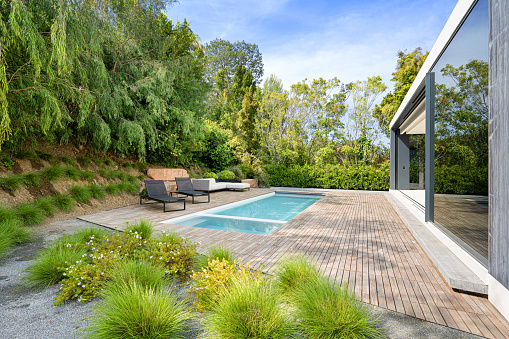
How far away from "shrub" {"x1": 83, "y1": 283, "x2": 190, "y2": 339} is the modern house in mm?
2445

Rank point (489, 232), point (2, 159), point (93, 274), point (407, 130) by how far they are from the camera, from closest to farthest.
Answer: point (489, 232) → point (93, 274) → point (2, 159) → point (407, 130)

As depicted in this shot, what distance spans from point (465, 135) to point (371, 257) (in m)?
1.74

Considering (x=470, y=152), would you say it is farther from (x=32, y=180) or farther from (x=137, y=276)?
(x=32, y=180)

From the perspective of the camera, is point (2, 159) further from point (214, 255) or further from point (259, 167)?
point (259, 167)

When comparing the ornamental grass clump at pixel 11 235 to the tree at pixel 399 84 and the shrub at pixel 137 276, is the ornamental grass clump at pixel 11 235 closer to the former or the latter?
the shrub at pixel 137 276

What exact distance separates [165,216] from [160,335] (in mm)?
4310

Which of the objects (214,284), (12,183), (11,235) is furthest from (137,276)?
(12,183)


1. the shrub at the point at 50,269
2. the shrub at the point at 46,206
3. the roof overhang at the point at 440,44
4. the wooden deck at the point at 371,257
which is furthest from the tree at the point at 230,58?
the shrub at the point at 50,269

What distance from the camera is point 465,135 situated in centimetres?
274

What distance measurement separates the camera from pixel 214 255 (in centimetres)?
275

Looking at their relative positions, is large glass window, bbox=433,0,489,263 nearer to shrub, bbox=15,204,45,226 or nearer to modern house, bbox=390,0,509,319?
modern house, bbox=390,0,509,319

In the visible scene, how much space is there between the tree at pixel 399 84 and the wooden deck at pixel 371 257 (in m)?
9.71

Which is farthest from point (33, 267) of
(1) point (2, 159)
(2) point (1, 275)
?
(1) point (2, 159)

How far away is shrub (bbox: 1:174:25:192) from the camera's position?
17.5 feet
